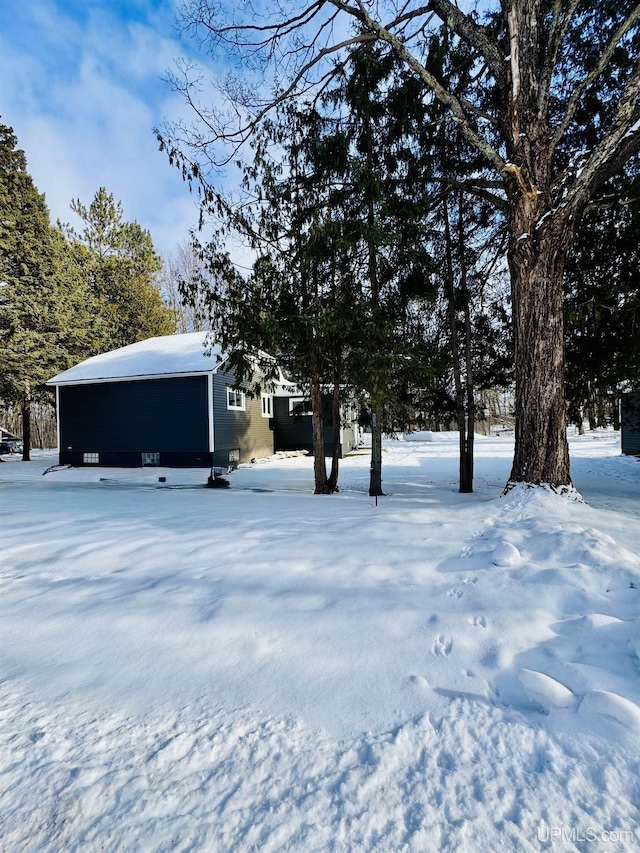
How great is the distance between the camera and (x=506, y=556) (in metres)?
3.02

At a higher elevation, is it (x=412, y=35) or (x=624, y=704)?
(x=412, y=35)

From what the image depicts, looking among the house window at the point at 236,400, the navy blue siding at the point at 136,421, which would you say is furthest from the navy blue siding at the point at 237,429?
the navy blue siding at the point at 136,421

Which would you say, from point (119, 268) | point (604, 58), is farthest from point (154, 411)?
point (604, 58)

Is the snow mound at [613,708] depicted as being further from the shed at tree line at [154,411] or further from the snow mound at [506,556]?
the shed at tree line at [154,411]

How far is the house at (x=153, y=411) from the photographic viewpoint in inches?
538

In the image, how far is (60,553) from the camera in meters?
3.62

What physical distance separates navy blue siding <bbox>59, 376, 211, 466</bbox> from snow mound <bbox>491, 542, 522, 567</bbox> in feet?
38.1

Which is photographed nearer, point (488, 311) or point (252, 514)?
point (252, 514)

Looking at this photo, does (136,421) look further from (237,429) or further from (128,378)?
(237,429)

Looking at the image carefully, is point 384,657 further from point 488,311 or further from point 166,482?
point 166,482

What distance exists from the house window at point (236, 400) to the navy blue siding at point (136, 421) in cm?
145

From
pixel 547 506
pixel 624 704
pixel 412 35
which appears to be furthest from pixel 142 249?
pixel 624 704

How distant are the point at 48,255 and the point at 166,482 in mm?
12123

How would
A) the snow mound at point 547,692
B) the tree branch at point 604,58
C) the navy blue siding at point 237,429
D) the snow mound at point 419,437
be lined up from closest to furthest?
the snow mound at point 547,692, the tree branch at point 604,58, the navy blue siding at point 237,429, the snow mound at point 419,437
